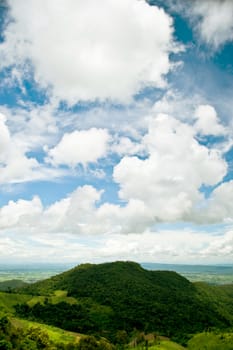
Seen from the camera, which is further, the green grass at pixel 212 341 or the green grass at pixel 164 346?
the green grass at pixel 212 341

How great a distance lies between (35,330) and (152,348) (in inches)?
2431

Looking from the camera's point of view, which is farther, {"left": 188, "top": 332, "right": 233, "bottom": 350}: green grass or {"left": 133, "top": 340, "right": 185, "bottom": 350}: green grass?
{"left": 188, "top": 332, "right": 233, "bottom": 350}: green grass

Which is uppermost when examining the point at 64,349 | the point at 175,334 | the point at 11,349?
the point at 11,349

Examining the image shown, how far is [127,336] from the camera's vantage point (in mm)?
175500

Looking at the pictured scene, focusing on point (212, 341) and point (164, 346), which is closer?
point (164, 346)

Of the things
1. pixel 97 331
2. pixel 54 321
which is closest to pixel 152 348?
pixel 97 331

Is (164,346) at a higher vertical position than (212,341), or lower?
lower

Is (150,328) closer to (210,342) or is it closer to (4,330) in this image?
(210,342)

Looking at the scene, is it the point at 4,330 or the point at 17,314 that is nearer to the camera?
the point at 4,330

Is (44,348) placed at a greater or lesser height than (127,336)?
greater

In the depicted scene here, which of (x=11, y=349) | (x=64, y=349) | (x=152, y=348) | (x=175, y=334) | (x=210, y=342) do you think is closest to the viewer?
(x=11, y=349)

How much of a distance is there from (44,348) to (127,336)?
93937 mm

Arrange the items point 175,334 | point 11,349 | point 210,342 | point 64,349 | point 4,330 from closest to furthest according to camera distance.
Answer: point 11,349 < point 4,330 < point 64,349 < point 210,342 < point 175,334

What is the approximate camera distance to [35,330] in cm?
10912
